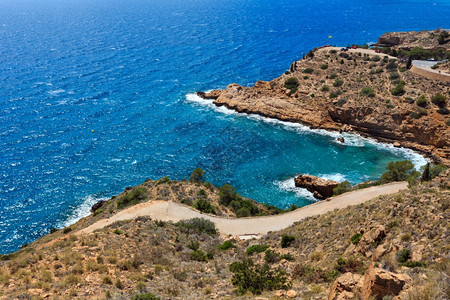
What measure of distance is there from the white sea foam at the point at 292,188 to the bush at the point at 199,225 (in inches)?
783

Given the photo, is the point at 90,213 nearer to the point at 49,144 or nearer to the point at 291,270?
the point at 49,144

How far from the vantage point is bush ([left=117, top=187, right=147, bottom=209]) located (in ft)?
136

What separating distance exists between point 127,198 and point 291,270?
26.2 m

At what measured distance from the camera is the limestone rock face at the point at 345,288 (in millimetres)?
14792

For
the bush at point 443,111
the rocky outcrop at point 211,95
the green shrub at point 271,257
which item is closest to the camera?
the green shrub at point 271,257

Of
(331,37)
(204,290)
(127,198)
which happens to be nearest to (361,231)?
(204,290)

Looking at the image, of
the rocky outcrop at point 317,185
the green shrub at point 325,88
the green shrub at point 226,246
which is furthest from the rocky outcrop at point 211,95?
the green shrub at point 226,246

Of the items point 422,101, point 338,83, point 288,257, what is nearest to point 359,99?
point 338,83

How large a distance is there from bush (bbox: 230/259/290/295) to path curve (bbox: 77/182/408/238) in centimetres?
1181

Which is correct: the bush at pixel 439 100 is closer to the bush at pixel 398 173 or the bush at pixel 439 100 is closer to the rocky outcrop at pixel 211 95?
the bush at pixel 398 173

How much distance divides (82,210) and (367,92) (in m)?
57.7

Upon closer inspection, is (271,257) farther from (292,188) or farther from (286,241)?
(292,188)

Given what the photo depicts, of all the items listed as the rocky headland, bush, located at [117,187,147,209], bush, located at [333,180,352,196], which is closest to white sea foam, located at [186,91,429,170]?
the rocky headland

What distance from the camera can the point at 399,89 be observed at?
A: 65312 mm
